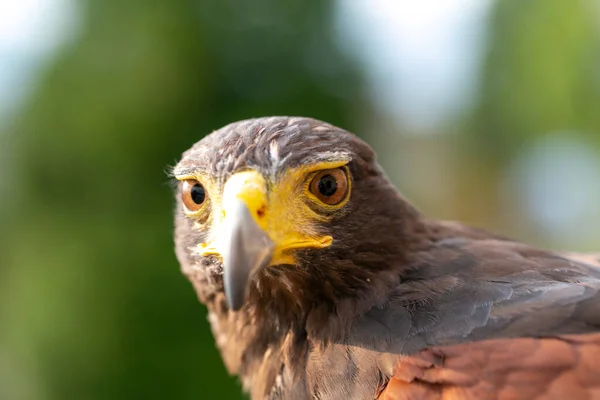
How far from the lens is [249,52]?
25.0 feet

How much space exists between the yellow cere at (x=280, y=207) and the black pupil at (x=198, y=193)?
48 mm

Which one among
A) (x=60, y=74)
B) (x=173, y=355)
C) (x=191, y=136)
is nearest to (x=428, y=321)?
(x=173, y=355)

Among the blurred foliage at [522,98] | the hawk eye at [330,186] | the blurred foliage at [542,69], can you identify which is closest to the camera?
the hawk eye at [330,186]

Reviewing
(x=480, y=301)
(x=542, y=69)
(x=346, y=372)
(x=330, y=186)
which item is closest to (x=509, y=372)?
(x=480, y=301)

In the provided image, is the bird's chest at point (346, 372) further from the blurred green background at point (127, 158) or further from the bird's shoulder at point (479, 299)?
the blurred green background at point (127, 158)

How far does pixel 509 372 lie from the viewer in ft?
5.33

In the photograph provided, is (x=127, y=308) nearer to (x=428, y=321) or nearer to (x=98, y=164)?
(x=98, y=164)

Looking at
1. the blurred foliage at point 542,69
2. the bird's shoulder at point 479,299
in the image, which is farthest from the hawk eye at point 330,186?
the blurred foliage at point 542,69

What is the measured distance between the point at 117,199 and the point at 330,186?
500 centimetres

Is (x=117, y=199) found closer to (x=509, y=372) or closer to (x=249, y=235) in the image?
(x=249, y=235)

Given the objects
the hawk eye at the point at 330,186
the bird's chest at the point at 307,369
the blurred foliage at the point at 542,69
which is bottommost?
the bird's chest at the point at 307,369

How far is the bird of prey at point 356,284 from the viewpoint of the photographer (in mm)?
1663

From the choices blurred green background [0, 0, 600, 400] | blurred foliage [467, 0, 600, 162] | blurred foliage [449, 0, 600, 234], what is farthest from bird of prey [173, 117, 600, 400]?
blurred foliage [449, 0, 600, 234]

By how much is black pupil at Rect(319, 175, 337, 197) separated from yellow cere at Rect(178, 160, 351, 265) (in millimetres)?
38
